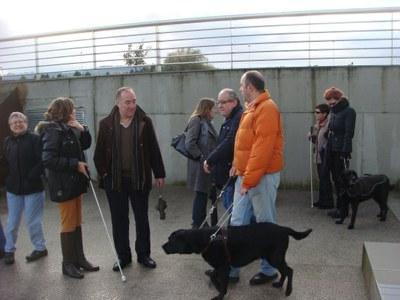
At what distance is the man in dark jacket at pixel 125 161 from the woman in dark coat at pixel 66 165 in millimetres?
211

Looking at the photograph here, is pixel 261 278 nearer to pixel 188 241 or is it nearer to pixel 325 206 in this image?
pixel 188 241

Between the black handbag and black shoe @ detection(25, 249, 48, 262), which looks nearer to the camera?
black shoe @ detection(25, 249, 48, 262)

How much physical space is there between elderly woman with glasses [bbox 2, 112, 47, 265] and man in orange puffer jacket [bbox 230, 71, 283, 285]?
92.7 inches

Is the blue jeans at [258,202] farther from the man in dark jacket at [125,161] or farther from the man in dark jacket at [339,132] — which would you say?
the man in dark jacket at [339,132]

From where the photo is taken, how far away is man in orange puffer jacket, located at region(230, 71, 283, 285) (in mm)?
3957

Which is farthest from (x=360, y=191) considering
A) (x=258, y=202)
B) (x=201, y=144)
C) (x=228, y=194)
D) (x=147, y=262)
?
(x=147, y=262)

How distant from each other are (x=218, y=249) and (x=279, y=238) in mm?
534

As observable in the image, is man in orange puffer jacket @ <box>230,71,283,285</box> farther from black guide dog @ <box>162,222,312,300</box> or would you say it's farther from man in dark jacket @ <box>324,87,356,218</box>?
man in dark jacket @ <box>324,87,356,218</box>

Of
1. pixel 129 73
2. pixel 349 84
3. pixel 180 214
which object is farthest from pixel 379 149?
pixel 129 73

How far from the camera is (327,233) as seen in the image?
20.4 feet

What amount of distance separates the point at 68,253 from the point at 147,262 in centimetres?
84

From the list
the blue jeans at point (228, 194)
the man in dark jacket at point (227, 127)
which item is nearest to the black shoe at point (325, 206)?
the blue jeans at point (228, 194)

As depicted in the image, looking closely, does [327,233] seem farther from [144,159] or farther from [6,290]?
[6,290]

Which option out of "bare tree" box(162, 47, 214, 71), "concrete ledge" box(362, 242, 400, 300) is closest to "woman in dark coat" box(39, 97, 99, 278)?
"concrete ledge" box(362, 242, 400, 300)
